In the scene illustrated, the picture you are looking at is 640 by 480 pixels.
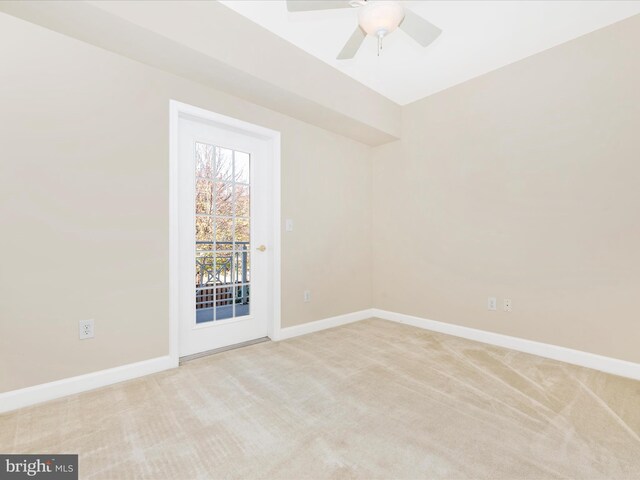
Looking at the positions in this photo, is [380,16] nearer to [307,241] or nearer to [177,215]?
[177,215]

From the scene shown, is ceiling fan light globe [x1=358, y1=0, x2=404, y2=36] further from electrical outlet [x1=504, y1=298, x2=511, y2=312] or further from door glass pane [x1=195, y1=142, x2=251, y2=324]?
electrical outlet [x1=504, y1=298, x2=511, y2=312]

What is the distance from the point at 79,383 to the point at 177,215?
4.29 ft

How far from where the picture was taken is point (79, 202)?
205 centimetres

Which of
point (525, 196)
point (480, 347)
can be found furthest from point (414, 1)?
point (480, 347)

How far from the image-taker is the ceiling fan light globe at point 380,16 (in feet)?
5.78

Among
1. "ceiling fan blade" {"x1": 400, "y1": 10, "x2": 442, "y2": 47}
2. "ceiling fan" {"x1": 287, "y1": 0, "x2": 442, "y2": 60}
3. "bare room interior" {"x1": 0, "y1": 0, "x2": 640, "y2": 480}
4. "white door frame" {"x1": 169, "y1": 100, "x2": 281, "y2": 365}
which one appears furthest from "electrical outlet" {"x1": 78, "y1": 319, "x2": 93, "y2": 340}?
"ceiling fan blade" {"x1": 400, "y1": 10, "x2": 442, "y2": 47}

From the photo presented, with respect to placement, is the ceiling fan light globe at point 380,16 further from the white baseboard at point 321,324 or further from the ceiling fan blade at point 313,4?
the white baseboard at point 321,324

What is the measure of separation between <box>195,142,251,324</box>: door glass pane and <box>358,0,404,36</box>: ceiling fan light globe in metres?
1.67

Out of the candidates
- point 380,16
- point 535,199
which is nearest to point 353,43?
point 380,16

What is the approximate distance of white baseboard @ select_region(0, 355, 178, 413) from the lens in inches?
71.4

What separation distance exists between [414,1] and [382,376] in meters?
2.71

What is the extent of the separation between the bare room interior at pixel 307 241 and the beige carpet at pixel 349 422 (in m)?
0.01

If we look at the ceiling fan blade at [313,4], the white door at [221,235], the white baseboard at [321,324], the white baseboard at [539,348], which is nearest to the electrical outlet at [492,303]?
the white baseboard at [539,348]

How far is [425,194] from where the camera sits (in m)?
3.61
